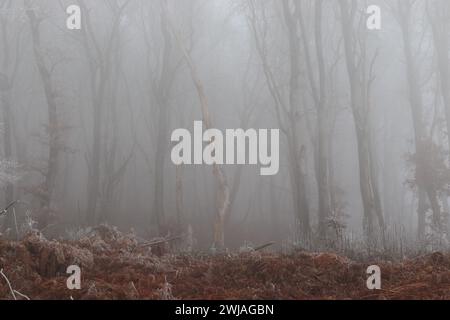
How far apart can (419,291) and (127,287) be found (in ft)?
10.6

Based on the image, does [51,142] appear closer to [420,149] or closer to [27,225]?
[27,225]

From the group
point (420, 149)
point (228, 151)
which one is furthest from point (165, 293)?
point (228, 151)

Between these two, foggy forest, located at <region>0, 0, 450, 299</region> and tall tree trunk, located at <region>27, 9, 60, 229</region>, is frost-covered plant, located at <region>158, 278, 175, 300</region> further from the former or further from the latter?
tall tree trunk, located at <region>27, 9, 60, 229</region>

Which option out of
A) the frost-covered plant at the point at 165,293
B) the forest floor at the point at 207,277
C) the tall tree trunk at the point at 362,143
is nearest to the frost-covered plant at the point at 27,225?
the forest floor at the point at 207,277

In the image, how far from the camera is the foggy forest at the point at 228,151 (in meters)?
5.92

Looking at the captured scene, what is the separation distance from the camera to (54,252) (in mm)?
5867

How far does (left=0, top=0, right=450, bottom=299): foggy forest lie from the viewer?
5.92 meters

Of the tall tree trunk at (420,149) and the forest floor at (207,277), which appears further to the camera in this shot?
the tall tree trunk at (420,149)

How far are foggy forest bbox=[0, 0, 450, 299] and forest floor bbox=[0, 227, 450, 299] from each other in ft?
0.09

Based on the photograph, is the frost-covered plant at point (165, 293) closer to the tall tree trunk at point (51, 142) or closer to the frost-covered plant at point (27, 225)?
the frost-covered plant at point (27, 225)

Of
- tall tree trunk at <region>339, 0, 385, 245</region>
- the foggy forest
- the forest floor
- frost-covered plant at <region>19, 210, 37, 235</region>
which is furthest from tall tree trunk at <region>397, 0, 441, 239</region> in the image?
frost-covered plant at <region>19, 210, 37, 235</region>

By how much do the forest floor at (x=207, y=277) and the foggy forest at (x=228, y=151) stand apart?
0.03 metres

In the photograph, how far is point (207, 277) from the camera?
5.71 meters

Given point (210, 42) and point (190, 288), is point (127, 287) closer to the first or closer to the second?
point (190, 288)
